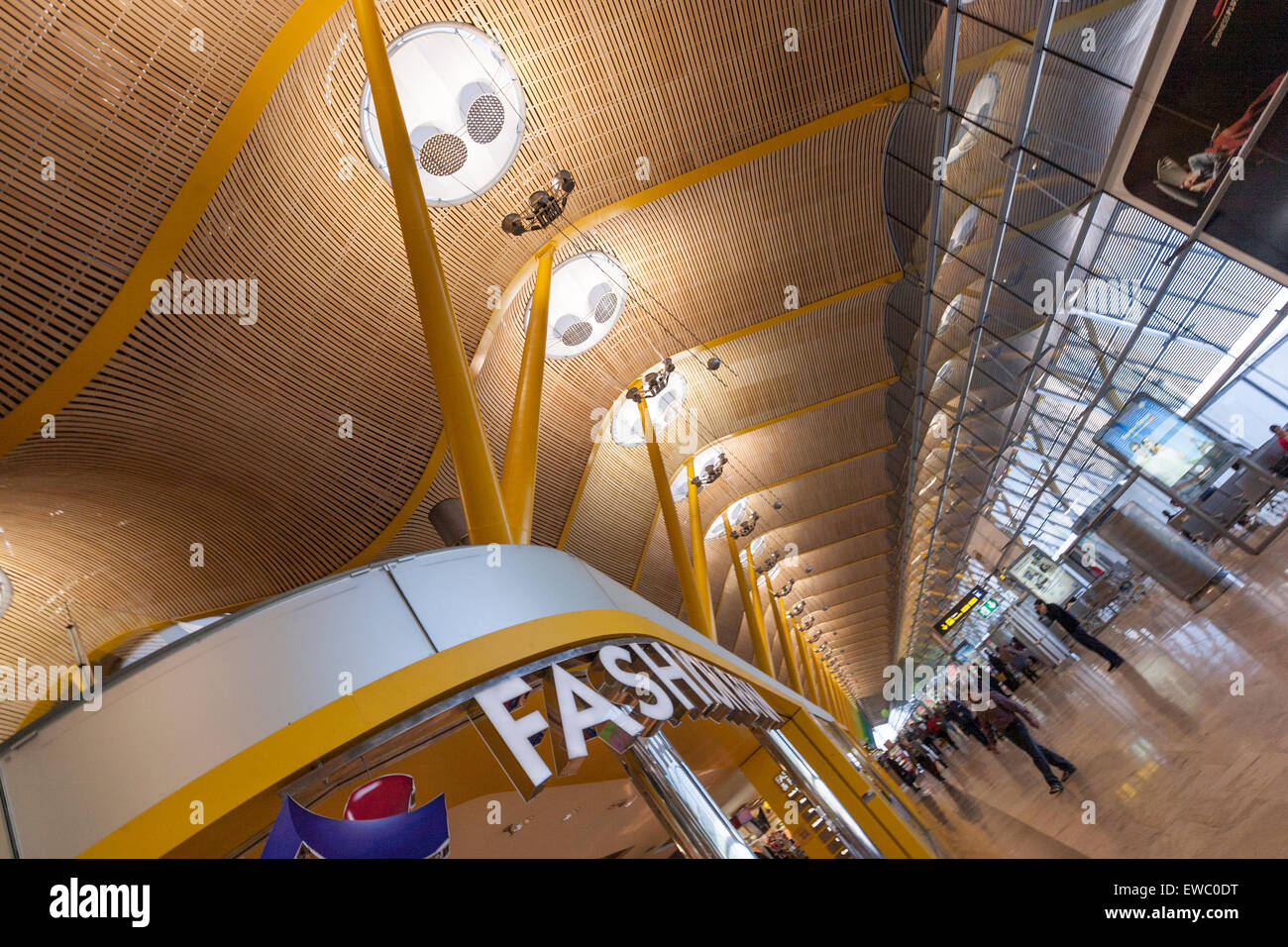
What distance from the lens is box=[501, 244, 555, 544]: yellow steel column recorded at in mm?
8930

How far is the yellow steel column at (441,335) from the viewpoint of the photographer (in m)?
7.25

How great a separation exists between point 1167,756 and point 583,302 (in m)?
11.0

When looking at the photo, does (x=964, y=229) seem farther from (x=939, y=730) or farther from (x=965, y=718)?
(x=939, y=730)

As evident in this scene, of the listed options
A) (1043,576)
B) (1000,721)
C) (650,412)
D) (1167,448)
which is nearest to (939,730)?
(1167,448)

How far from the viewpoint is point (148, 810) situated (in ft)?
10.7

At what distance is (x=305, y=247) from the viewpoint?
33.2 ft

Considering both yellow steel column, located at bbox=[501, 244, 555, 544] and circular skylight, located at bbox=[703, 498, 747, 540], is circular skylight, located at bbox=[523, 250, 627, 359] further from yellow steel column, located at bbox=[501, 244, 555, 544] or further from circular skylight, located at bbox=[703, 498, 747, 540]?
circular skylight, located at bbox=[703, 498, 747, 540]

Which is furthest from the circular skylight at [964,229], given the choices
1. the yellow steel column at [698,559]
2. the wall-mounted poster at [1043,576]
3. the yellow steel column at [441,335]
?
the wall-mounted poster at [1043,576]

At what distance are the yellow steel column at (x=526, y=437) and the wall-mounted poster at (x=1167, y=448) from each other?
1337 centimetres

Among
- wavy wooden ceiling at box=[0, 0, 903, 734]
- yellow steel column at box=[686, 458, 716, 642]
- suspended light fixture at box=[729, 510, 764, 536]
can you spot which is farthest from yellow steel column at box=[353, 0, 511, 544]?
suspended light fixture at box=[729, 510, 764, 536]

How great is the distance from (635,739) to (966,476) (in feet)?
76.5

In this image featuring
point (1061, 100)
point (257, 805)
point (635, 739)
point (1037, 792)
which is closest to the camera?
point (257, 805)
